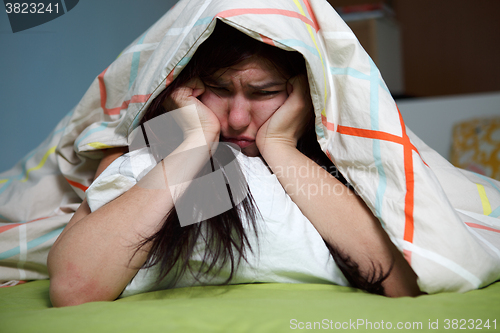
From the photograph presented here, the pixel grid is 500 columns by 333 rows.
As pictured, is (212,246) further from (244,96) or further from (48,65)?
(48,65)

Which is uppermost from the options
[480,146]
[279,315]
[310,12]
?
[310,12]

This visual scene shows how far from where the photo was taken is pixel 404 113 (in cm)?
176

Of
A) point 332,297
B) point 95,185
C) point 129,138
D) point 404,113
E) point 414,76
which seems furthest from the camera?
point 414,76

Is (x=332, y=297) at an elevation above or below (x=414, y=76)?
above

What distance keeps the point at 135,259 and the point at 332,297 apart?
11.5 inches

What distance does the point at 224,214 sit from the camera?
59 cm

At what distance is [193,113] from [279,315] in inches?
16.5

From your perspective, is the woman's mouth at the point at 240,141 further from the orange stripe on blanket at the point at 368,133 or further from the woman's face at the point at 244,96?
the orange stripe on blanket at the point at 368,133

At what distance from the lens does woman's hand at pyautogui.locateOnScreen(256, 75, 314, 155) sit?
0.71m

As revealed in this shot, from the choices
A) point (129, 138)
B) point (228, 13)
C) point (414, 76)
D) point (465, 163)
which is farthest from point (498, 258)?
point (414, 76)

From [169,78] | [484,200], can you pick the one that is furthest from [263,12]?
[484,200]

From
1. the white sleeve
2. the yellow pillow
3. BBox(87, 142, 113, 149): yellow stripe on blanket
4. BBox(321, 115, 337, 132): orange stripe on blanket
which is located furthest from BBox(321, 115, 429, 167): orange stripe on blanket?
the yellow pillow

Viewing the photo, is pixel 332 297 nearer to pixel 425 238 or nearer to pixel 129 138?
pixel 425 238

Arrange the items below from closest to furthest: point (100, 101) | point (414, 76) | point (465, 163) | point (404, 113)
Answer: point (100, 101)
point (465, 163)
point (404, 113)
point (414, 76)
